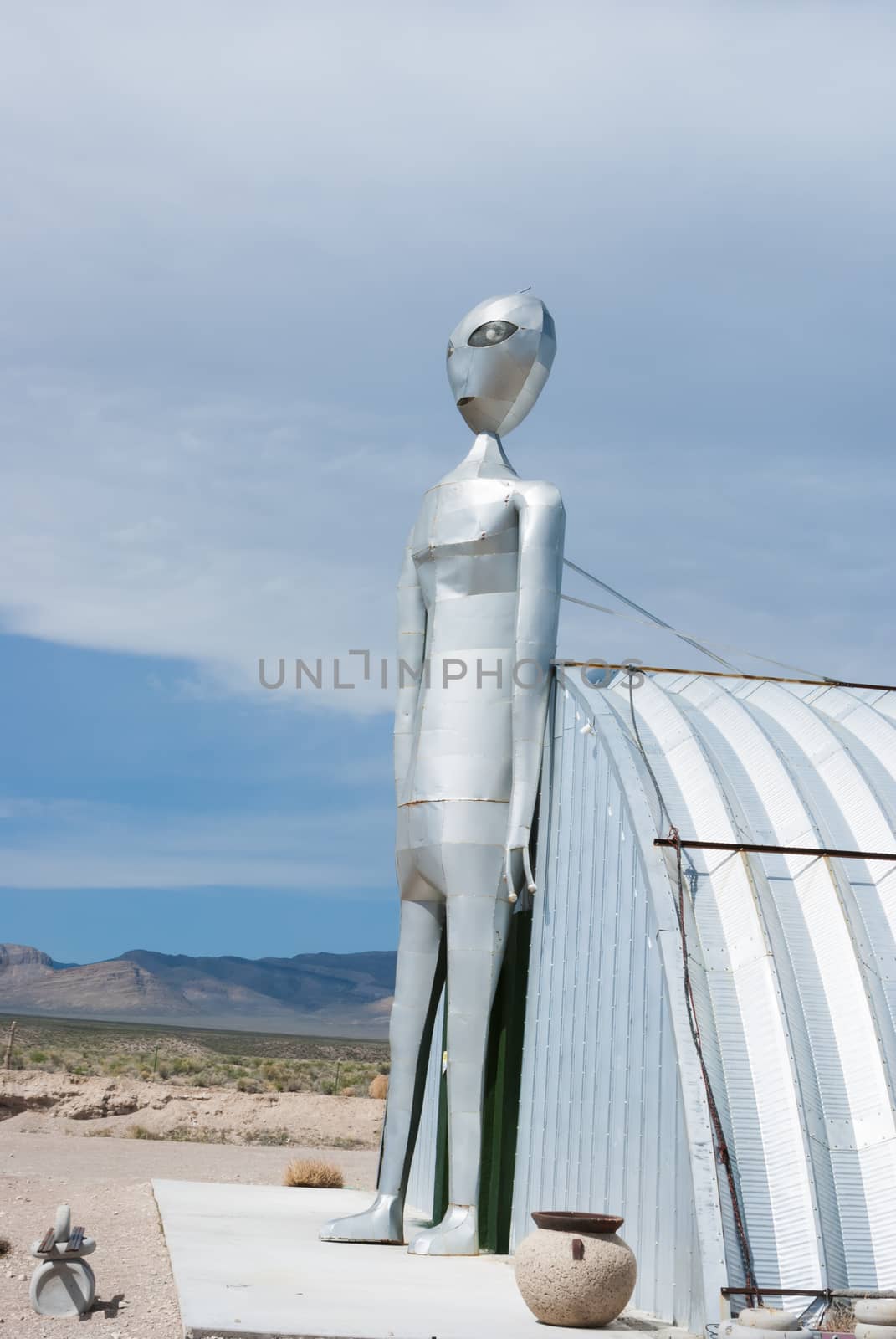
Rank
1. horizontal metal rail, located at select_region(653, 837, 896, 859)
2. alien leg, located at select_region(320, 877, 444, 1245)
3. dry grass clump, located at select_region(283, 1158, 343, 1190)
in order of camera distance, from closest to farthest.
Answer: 1. horizontal metal rail, located at select_region(653, 837, 896, 859)
2. alien leg, located at select_region(320, 877, 444, 1245)
3. dry grass clump, located at select_region(283, 1158, 343, 1190)

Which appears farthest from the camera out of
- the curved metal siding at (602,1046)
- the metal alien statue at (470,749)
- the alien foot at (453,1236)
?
the metal alien statue at (470,749)

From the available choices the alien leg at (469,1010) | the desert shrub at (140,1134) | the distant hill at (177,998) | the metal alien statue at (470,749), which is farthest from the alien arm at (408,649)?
the distant hill at (177,998)

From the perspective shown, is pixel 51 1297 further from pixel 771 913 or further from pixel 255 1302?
pixel 771 913

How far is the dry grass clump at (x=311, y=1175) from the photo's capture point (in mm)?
20453

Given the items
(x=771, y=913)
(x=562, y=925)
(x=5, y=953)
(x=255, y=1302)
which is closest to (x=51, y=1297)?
(x=255, y=1302)

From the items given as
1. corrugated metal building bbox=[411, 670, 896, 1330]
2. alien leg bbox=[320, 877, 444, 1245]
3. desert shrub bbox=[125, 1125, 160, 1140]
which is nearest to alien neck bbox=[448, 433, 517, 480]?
corrugated metal building bbox=[411, 670, 896, 1330]

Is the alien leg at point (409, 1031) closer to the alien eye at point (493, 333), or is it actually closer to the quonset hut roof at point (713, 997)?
the quonset hut roof at point (713, 997)

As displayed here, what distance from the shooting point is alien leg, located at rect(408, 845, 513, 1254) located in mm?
11781

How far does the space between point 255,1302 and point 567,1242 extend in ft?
6.74

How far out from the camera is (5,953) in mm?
198375

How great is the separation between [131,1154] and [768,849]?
65.9 feet

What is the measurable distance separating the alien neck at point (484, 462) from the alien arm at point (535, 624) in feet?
2.50

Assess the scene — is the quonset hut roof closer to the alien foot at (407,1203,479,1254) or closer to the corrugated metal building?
the corrugated metal building

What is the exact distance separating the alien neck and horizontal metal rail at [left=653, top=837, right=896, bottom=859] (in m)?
3.92
